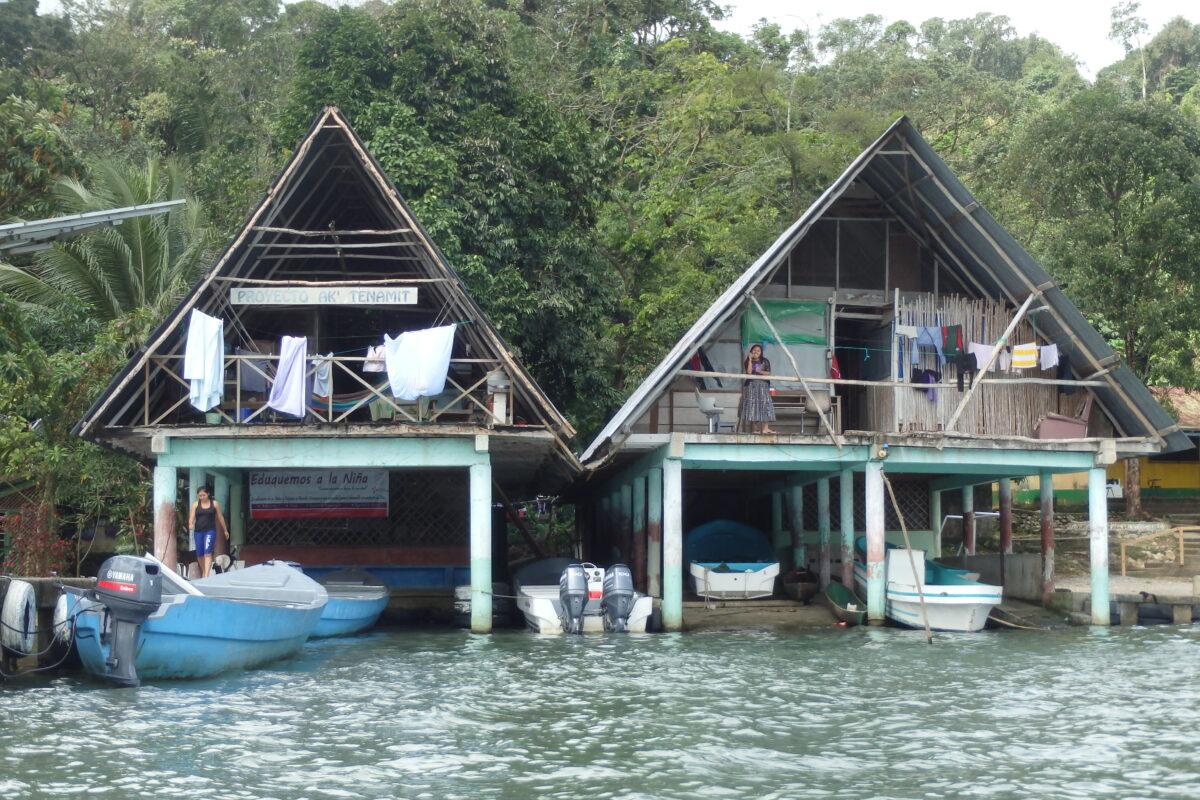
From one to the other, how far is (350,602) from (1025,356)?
1064cm

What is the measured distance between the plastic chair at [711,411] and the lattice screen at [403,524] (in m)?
5.59

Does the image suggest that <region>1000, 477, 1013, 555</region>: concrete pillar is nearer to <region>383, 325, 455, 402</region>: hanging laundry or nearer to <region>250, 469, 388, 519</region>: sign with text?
<region>250, 469, 388, 519</region>: sign with text

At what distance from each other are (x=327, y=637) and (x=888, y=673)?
309 inches


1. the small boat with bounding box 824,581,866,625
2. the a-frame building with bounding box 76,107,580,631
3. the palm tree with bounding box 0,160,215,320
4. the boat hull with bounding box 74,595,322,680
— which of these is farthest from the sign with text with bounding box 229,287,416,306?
the palm tree with bounding box 0,160,215,320

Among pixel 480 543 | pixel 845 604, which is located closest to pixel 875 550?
pixel 845 604

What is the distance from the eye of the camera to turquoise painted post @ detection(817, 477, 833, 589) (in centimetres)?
2095

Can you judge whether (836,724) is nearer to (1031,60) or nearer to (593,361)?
(593,361)

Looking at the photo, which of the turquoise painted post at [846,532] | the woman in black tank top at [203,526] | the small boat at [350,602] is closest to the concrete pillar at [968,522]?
the turquoise painted post at [846,532]

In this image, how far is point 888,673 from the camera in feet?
43.2

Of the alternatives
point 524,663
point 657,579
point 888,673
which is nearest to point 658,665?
point 524,663

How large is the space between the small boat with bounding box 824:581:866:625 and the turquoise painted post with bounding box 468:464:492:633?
17.6 ft

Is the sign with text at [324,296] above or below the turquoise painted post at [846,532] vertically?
above

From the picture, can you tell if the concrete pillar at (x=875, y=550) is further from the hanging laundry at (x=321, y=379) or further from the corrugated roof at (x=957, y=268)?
the hanging laundry at (x=321, y=379)

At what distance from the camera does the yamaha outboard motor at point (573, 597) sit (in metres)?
16.9
